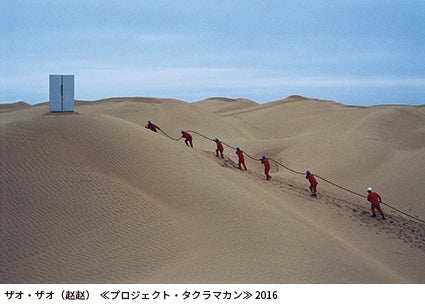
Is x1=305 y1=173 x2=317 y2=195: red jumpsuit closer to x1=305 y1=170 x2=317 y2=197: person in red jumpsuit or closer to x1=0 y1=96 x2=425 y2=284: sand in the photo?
x1=305 y1=170 x2=317 y2=197: person in red jumpsuit

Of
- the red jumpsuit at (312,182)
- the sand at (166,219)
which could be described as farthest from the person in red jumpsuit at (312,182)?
the sand at (166,219)

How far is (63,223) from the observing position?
11297 millimetres

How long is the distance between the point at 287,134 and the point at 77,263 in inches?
1288

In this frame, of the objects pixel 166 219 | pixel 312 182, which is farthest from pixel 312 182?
pixel 166 219

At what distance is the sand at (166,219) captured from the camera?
33.5 feet

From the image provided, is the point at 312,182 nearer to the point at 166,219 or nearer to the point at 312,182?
the point at 312,182

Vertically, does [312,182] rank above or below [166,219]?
above

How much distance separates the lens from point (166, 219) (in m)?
12.1

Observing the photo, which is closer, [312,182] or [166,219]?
[166,219]

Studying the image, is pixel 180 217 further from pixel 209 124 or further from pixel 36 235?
pixel 209 124

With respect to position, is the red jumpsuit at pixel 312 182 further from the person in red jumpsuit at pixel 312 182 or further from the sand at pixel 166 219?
the sand at pixel 166 219

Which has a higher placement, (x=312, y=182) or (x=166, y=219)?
(x=312, y=182)

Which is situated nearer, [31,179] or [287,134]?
[31,179]
